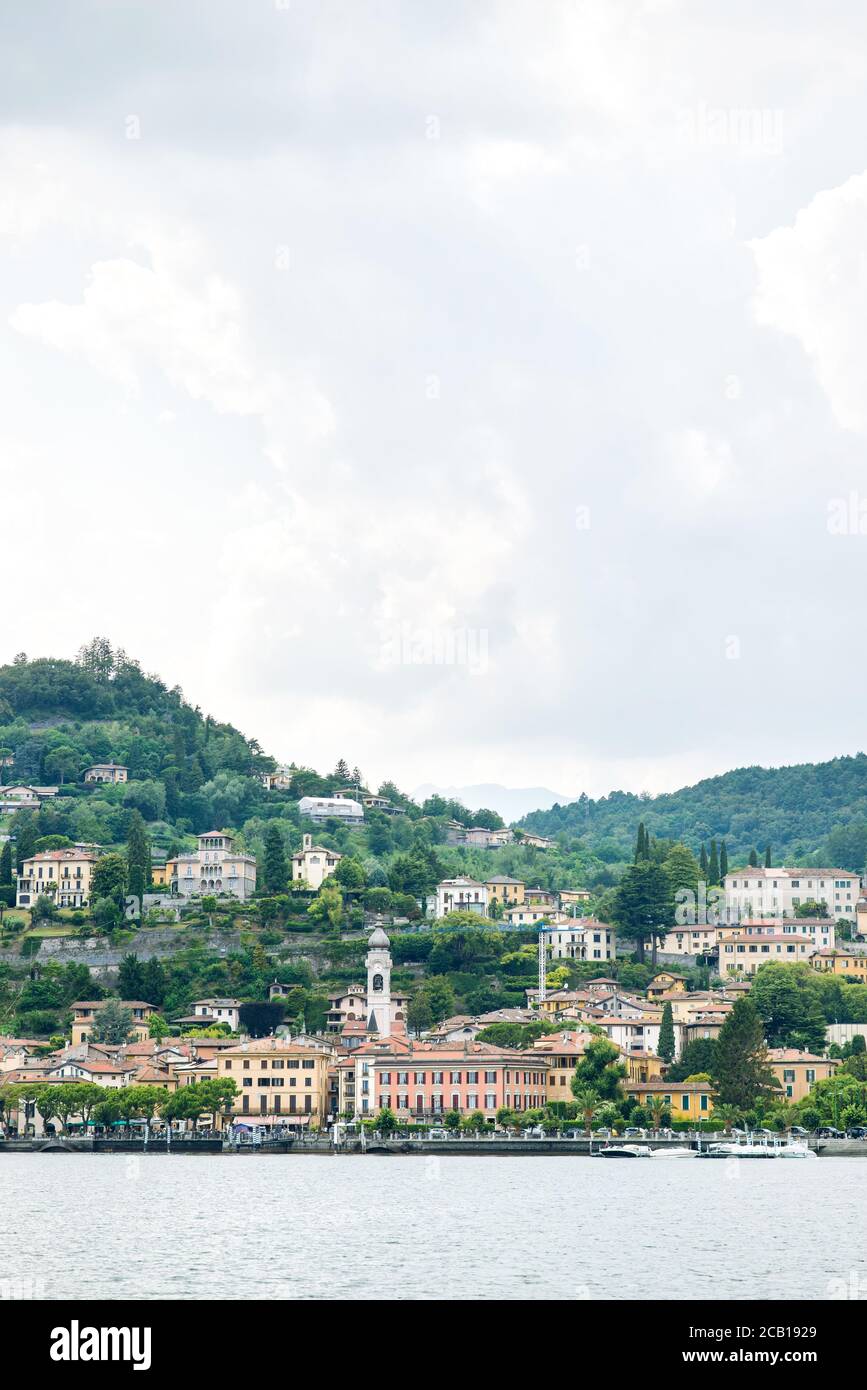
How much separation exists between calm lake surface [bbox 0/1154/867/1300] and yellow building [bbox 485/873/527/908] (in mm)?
68500

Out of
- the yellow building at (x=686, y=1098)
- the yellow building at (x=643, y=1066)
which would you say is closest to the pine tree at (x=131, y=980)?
the yellow building at (x=643, y=1066)

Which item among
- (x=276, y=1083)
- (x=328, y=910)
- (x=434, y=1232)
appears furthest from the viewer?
(x=328, y=910)

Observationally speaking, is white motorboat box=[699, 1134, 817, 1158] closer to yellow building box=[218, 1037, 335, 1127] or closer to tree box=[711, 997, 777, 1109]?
tree box=[711, 997, 777, 1109]

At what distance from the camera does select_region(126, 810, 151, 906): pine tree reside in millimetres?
158750

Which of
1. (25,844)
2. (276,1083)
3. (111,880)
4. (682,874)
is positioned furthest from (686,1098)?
(25,844)

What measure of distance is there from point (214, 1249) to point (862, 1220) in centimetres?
1917

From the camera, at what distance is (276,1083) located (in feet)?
392

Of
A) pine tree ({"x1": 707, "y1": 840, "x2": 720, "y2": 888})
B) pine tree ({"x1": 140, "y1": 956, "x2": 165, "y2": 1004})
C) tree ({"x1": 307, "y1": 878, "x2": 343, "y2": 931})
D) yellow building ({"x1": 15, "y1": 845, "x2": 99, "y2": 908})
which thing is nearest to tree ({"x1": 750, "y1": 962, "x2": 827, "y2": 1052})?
tree ({"x1": 307, "y1": 878, "x2": 343, "y2": 931})

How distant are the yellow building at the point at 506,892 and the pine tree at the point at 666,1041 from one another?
129ft

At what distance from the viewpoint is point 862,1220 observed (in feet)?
213

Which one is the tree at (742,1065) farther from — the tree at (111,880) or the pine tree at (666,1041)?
the tree at (111,880)

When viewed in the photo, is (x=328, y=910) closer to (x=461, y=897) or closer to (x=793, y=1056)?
(x=461, y=897)

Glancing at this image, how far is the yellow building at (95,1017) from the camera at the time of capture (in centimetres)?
13525

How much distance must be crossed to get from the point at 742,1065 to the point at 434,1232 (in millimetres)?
53328
